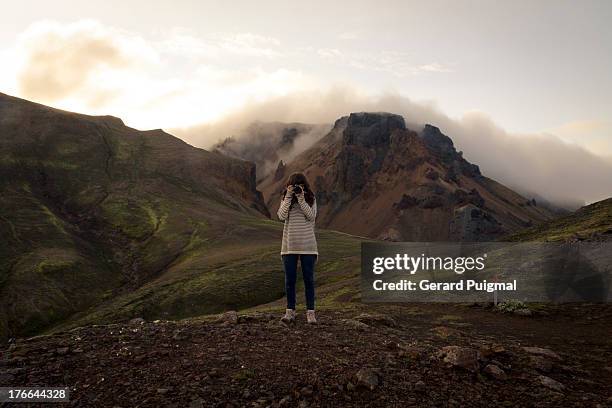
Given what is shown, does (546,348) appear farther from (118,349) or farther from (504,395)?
(118,349)

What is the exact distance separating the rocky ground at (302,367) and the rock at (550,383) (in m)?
0.03

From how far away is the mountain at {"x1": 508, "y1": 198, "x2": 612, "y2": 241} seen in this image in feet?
77.3

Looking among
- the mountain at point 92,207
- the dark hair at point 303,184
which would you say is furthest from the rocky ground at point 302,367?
the mountain at point 92,207

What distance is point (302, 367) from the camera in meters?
10.9

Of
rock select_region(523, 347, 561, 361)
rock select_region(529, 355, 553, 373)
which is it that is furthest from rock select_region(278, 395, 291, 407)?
rock select_region(523, 347, 561, 361)

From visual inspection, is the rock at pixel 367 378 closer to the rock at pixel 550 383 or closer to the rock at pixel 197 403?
the rock at pixel 197 403

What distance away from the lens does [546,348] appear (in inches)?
550

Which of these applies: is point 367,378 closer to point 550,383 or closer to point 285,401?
point 285,401

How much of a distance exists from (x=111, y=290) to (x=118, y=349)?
6302 cm

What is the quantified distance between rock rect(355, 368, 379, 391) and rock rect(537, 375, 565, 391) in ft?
13.0

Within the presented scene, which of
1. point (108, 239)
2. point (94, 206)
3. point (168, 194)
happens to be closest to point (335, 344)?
point (108, 239)

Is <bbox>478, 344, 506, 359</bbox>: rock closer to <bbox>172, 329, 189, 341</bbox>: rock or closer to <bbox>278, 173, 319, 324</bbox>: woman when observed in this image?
<bbox>278, 173, 319, 324</bbox>: woman

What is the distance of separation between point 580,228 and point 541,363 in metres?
18.4

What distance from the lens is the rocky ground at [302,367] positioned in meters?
9.73
